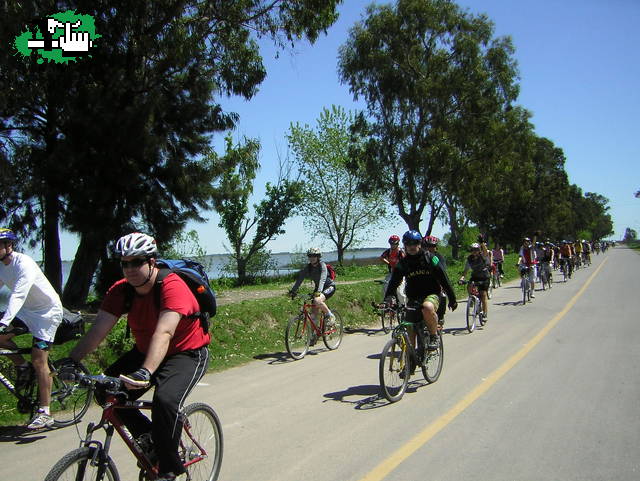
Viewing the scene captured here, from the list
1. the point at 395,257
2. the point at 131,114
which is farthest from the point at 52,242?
the point at 395,257

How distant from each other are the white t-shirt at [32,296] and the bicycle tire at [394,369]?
371cm

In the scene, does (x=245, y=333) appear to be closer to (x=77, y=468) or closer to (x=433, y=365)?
(x=433, y=365)

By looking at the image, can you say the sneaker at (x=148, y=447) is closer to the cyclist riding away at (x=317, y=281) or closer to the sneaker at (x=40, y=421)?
the sneaker at (x=40, y=421)

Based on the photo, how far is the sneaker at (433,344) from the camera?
294 inches

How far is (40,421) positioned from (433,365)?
195 inches

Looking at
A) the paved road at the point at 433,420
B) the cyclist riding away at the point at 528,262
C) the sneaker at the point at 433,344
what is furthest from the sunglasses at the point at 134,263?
the cyclist riding away at the point at 528,262

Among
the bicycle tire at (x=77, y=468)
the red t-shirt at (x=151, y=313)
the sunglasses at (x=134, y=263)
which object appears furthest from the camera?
the red t-shirt at (x=151, y=313)

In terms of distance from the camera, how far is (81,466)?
3197mm

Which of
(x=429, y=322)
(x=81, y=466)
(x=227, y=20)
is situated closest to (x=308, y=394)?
(x=429, y=322)

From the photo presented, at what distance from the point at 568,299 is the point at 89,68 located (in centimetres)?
1608

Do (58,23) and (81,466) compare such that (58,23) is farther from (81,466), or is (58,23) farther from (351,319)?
(81,466)

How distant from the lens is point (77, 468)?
10.5ft

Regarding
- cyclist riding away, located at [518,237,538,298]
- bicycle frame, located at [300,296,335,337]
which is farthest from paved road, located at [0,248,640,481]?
cyclist riding away, located at [518,237,538,298]

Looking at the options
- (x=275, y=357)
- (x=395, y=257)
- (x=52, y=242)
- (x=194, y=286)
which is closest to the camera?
(x=194, y=286)
